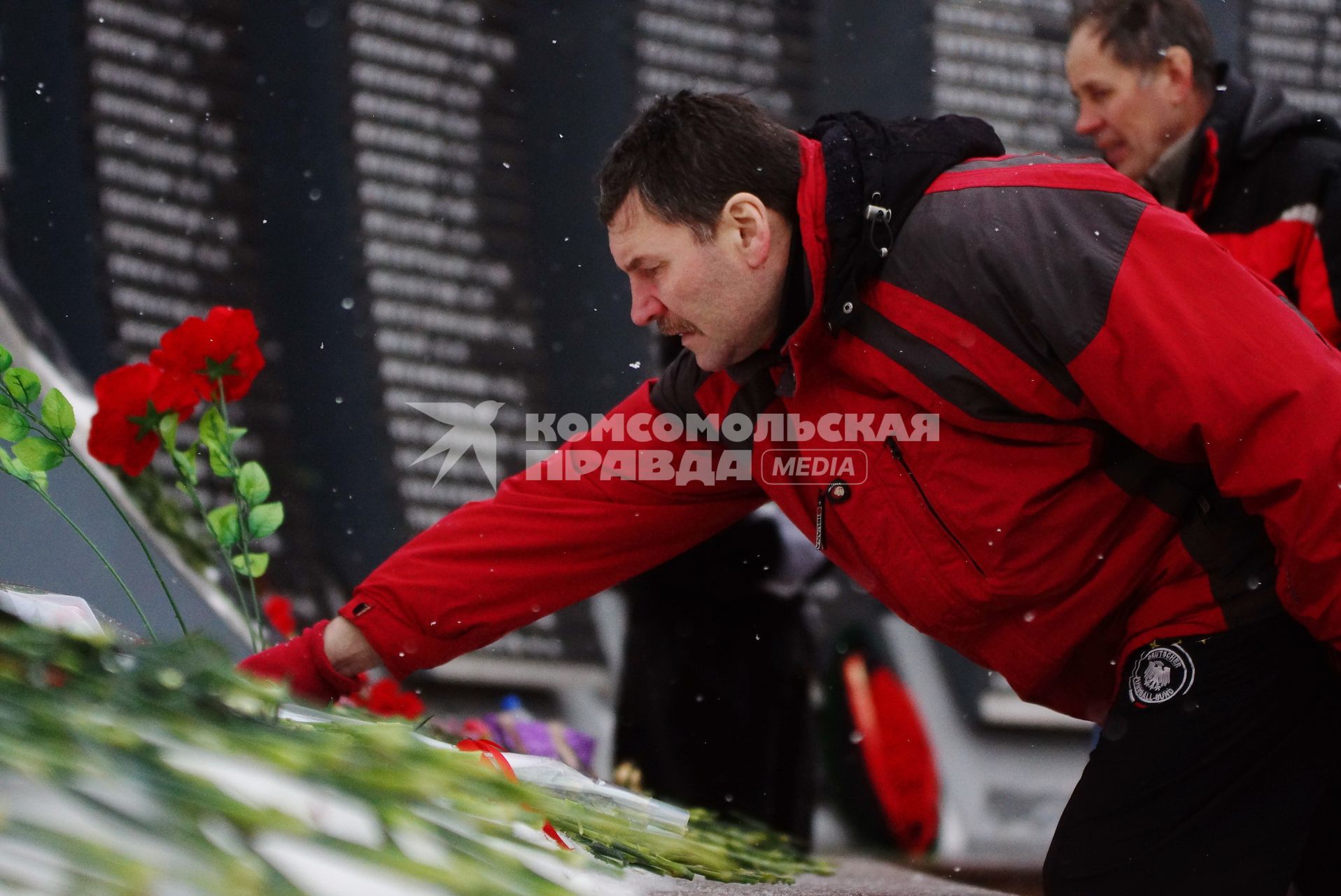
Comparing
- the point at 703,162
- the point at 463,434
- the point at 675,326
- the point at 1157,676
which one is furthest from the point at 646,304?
the point at 463,434

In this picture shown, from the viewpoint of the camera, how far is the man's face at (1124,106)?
2088mm

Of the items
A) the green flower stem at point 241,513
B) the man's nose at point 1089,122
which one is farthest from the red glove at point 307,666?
the man's nose at point 1089,122

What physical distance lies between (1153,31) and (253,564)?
1.46 meters

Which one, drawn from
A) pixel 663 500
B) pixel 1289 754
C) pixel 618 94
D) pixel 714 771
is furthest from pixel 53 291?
pixel 1289 754

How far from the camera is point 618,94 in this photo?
11.5 ft

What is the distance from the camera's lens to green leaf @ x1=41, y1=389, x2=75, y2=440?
1.45 meters

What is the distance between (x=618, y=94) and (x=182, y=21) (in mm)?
1017

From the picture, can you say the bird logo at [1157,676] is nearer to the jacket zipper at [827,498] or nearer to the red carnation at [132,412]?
the jacket zipper at [827,498]

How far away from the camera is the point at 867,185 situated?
52.1 inches

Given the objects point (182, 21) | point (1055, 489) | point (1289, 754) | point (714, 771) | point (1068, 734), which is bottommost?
point (1068, 734)

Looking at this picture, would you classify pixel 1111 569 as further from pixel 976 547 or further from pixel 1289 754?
pixel 1289 754

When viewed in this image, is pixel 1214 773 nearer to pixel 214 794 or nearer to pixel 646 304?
pixel 646 304

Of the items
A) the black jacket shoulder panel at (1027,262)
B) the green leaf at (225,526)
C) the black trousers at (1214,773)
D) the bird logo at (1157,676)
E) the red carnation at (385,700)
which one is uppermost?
the black jacket shoulder panel at (1027,262)

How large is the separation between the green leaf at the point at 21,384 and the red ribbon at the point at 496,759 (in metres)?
0.60
